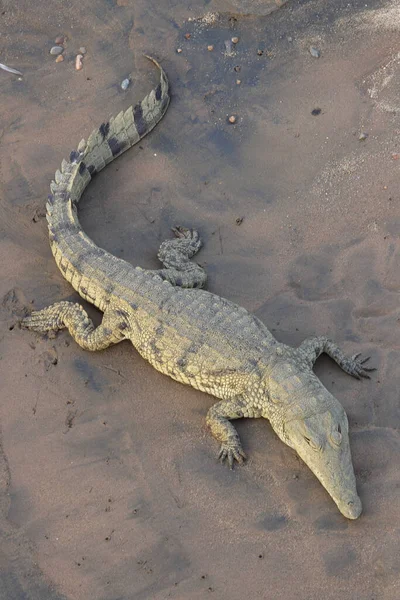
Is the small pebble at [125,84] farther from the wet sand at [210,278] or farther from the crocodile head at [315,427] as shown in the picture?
the crocodile head at [315,427]

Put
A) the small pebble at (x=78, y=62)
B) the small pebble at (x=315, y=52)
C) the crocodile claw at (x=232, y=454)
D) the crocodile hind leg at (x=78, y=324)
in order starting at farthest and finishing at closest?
1. the small pebble at (x=78, y=62)
2. the small pebble at (x=315, y=52)
3. the crocodile hind leg at (x=78, y=324)
4. the crocodile claw at (x=232, y=454)

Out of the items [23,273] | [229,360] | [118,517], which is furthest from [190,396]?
[23,273]

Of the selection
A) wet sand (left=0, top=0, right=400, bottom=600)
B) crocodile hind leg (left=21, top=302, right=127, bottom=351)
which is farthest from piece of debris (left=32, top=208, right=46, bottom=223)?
crocodile hind leg (left=21, top=302, right=127, bottom=351)

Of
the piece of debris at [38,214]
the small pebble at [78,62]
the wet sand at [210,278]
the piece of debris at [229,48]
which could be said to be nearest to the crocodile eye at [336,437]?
the wet sand at [210,278]

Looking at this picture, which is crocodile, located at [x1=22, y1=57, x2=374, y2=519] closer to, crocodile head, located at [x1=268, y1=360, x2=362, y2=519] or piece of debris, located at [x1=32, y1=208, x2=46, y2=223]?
crocodile head, located at [x1=268, y1=360, x2=362, y2=519]

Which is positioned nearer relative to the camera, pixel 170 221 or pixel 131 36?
pixel 170 221

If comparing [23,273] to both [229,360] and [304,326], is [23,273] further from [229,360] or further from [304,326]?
[304,326]
